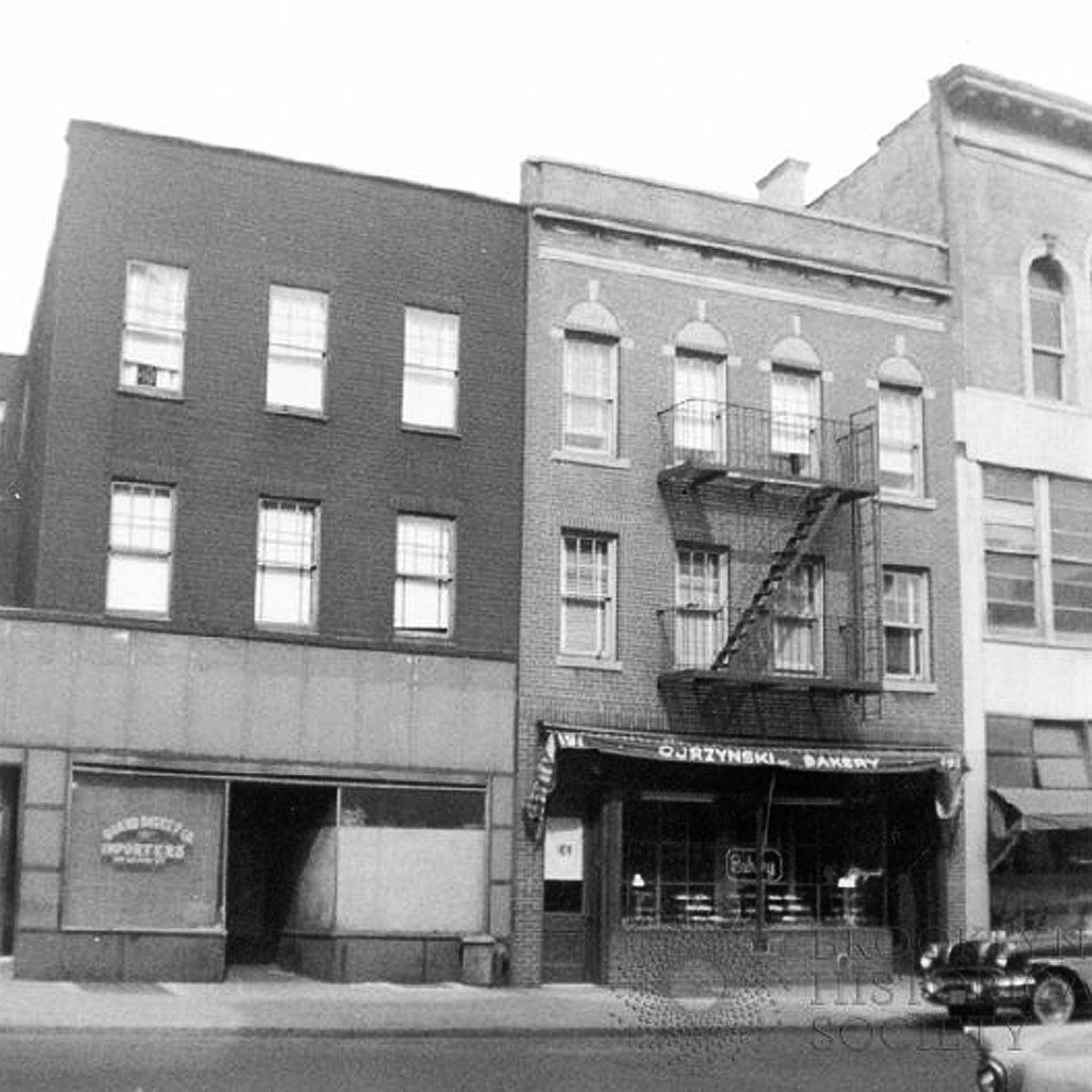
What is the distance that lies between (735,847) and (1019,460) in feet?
28.2

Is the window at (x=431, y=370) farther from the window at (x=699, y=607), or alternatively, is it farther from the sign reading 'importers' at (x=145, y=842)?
the sign reading 'importers' at (x=145, y=842)

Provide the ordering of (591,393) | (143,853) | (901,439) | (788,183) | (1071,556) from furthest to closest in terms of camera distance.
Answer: (788,183)
(1071,556)
(901,439)
(591,393)
(143,853)

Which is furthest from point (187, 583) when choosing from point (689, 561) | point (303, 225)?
point (689, 561)

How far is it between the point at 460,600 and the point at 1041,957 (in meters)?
9.53

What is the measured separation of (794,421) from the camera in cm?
2870

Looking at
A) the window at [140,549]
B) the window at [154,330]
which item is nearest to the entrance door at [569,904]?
the window at [140,549]

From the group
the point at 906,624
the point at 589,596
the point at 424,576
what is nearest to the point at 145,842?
the point at 424,576

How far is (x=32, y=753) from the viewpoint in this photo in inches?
890

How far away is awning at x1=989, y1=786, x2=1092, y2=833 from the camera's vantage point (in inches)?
1112

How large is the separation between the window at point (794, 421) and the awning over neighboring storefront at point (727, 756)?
4480 millimetres

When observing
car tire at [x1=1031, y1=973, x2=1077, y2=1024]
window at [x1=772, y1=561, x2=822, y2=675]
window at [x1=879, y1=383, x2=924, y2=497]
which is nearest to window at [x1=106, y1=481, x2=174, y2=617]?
window at [x1=772, y1=561, x2=822, y2=675]

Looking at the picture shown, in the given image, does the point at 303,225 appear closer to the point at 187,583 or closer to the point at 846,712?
the point at 187,583

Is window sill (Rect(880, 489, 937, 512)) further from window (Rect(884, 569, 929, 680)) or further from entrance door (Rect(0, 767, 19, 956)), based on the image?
entrance door (Rect(0, 767, 19, 956))

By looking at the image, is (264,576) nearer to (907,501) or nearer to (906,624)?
(906,624)
